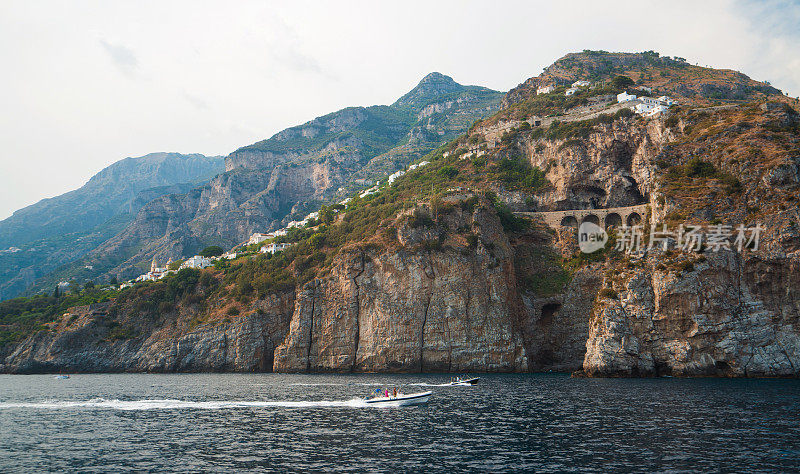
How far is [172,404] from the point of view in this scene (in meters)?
48.9

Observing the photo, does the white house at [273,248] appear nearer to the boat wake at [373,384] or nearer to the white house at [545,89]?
the boat wake at [373,384]

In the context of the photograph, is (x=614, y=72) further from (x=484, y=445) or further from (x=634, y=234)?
(x=484, y=445)

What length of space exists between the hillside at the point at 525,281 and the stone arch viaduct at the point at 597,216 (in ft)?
1.74

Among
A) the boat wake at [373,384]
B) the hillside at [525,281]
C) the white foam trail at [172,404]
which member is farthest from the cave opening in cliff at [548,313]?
the white foam trail at [172,404]

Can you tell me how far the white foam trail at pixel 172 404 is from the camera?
4659cm

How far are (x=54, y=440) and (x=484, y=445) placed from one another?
28.1 metres

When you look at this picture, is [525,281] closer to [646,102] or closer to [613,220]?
[613,220]

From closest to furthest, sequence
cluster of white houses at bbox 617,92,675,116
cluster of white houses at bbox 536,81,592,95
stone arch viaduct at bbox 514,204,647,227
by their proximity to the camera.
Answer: stone arch viaduct at bbox 514,204,647,227, cluster of white houses at bbox 617,92,675,116, cluster of white houses at bbox 536,81,592,95

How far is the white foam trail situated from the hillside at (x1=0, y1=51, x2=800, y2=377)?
36028 millimetres

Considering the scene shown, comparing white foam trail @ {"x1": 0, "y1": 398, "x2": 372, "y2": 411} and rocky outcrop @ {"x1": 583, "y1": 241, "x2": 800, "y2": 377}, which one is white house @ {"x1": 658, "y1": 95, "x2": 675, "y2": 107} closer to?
rocky outcrop @ {"x1": 583, "y1": 241, "x2": 800, "y2": 377}

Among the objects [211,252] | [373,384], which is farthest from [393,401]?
[211,252]

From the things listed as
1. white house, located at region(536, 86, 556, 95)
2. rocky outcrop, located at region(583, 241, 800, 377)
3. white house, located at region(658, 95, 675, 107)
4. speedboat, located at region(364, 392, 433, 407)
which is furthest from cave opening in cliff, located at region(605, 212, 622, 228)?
white house, located at region(536, 86, 556, 95)

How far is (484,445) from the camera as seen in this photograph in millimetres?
29734

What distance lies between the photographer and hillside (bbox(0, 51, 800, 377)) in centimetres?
6594
